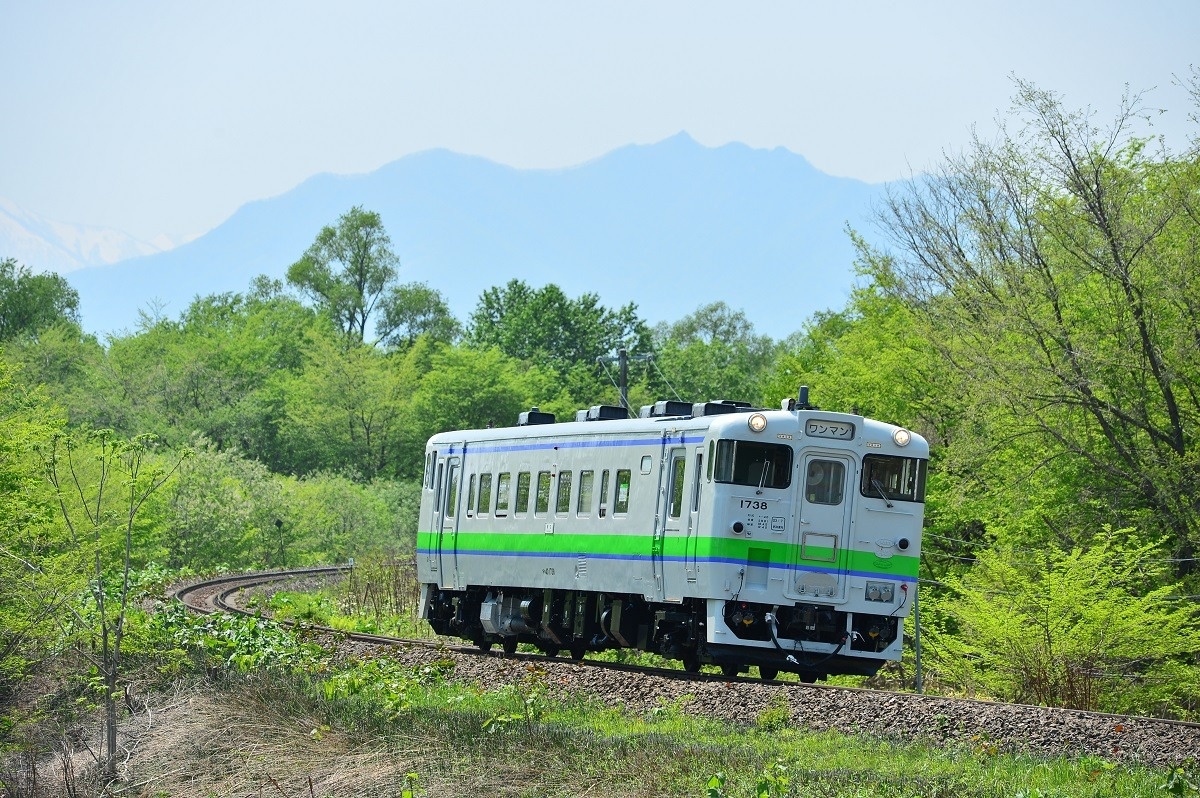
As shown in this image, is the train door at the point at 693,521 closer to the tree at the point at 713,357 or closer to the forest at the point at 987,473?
the forest at the point at 987,473

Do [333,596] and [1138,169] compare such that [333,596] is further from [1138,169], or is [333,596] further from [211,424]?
[211,424]

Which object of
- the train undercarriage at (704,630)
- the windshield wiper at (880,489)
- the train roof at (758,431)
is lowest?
the train undercarriage at (704,630)

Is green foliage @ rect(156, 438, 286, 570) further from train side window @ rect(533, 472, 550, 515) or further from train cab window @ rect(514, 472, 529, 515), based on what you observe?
train side window @ rect(533, 472, 550, 515)

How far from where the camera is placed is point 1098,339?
26344 mm

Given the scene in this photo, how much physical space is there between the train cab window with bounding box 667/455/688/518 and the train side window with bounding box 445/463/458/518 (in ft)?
18.4

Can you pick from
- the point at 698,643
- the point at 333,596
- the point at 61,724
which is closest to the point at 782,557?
the point at 698,643

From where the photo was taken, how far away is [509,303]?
101375 millimetres

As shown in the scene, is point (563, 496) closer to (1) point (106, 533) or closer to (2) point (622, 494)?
(2) point (622, 494)

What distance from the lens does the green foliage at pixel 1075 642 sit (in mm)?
18031

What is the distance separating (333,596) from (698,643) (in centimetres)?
1826

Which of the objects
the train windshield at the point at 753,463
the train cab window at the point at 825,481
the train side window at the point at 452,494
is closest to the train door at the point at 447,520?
the train side window at the point at 452,494

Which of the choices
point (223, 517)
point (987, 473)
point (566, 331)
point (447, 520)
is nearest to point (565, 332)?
point (566, 331)

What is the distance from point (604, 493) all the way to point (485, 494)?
3224mm

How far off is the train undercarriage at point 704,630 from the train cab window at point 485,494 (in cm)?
117
